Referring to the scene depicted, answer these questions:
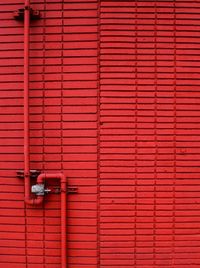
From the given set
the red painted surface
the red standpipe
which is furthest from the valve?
the red painted surface

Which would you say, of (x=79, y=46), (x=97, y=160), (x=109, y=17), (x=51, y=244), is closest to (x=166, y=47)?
(x=109, y=17)

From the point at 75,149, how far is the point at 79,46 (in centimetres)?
117

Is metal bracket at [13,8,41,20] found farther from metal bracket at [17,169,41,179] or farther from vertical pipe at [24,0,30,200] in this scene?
metal bracket at [17,169,41,179]

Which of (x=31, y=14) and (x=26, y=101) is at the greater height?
(x=31, y=14)

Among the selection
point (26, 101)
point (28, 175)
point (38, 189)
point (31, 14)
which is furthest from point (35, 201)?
point (31, 14)

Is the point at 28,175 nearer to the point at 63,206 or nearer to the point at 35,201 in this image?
the point at 35,201

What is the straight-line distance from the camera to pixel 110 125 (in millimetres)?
3557

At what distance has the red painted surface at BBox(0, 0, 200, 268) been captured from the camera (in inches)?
140

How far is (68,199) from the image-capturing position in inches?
141

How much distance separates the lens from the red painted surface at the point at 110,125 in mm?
3561

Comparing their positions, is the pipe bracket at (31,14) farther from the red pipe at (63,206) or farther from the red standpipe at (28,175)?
the red pipe at (63,206)

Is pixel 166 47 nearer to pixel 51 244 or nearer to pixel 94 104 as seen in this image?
pixel 94 104

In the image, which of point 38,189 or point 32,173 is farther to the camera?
point 32,173

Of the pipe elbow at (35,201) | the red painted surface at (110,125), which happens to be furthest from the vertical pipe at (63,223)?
the pipe elbow at (35,201)
